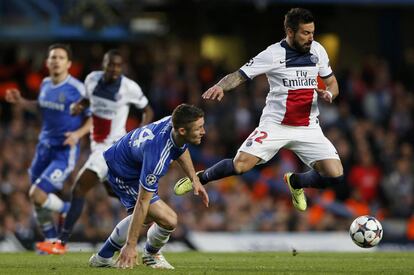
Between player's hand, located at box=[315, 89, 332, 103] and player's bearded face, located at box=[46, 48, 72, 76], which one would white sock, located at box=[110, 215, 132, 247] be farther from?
player's bearded face, located at box=[46, 48, 72, 76]

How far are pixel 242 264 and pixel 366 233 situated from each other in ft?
4.95

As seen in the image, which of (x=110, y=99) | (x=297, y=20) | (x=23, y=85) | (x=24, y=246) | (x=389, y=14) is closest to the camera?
(x=297, y=20)

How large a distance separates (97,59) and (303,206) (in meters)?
9.59

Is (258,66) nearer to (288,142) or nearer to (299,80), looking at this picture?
(299,80)

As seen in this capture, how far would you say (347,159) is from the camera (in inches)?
914

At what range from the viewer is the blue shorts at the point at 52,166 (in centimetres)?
1616

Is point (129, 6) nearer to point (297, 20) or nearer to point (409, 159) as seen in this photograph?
point (409, 159)

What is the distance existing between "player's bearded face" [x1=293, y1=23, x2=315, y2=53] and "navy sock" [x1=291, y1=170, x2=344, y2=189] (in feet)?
5.11

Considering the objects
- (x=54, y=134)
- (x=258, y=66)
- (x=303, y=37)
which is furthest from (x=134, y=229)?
(x=54, y=134)

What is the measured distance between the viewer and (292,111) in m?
13.7

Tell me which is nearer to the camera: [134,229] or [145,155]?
[134,229]

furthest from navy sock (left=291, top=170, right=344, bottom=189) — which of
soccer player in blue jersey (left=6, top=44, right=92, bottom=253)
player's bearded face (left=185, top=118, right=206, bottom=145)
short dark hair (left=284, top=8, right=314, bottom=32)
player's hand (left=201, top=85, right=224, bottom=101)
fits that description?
soccer player in blue jersey (left=6, top=44, right=92, bottom=253)

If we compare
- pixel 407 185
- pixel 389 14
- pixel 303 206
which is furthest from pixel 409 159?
pixel 303 206

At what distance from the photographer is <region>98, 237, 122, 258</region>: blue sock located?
1230 cm
